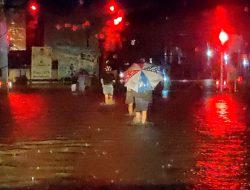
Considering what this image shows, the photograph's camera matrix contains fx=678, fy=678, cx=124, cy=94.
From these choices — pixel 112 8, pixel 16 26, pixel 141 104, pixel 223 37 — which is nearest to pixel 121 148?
pixel 141 104

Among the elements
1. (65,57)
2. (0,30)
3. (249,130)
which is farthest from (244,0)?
(249,130)

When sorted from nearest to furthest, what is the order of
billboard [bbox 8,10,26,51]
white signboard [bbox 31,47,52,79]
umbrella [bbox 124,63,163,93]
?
umbrella [bbox 124,63,163,93], white signboard [bbox 31,47,52,79], billboard [bbox 8,10,26,51]

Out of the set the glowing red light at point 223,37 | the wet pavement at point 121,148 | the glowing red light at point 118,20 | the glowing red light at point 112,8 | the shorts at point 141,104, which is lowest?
the wet pavement at point 121,148

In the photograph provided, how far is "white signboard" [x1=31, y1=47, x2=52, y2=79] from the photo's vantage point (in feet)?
131

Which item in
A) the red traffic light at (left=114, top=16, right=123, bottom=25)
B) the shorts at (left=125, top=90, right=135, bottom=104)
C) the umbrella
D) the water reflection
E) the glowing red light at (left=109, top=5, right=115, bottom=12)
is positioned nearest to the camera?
the water reflection

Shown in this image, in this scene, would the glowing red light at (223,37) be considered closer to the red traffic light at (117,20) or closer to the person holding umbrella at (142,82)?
the red traffic light at (117,20)

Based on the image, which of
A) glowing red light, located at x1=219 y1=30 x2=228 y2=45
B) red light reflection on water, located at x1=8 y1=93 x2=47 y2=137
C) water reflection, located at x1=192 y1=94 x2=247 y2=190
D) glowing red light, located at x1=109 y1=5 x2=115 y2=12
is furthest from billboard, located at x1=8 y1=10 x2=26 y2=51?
water reflection, located at x1=192 y1=94 x2=247 y2=190

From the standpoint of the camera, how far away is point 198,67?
60.9m

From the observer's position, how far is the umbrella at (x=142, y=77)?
1681cm

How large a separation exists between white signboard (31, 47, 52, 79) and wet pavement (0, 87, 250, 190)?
17336mm

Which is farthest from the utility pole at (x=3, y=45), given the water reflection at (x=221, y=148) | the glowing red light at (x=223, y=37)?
the water reflection at (x=221, y=148)

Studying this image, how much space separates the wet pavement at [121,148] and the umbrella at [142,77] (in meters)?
1.00

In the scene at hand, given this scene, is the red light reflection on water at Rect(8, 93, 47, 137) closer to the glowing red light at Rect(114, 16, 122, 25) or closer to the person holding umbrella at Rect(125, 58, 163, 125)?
the person holding umbrella at Rect(125, 58, 163, 125)

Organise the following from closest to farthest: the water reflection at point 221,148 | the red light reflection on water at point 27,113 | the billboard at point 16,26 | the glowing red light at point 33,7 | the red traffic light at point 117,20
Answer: the water reflection at point 221,148 < the red light reflection on water at point 27,113 < the red traffic light at point 117,20 < the glowing red light at point 33,7 < the billboard at point 16,26
